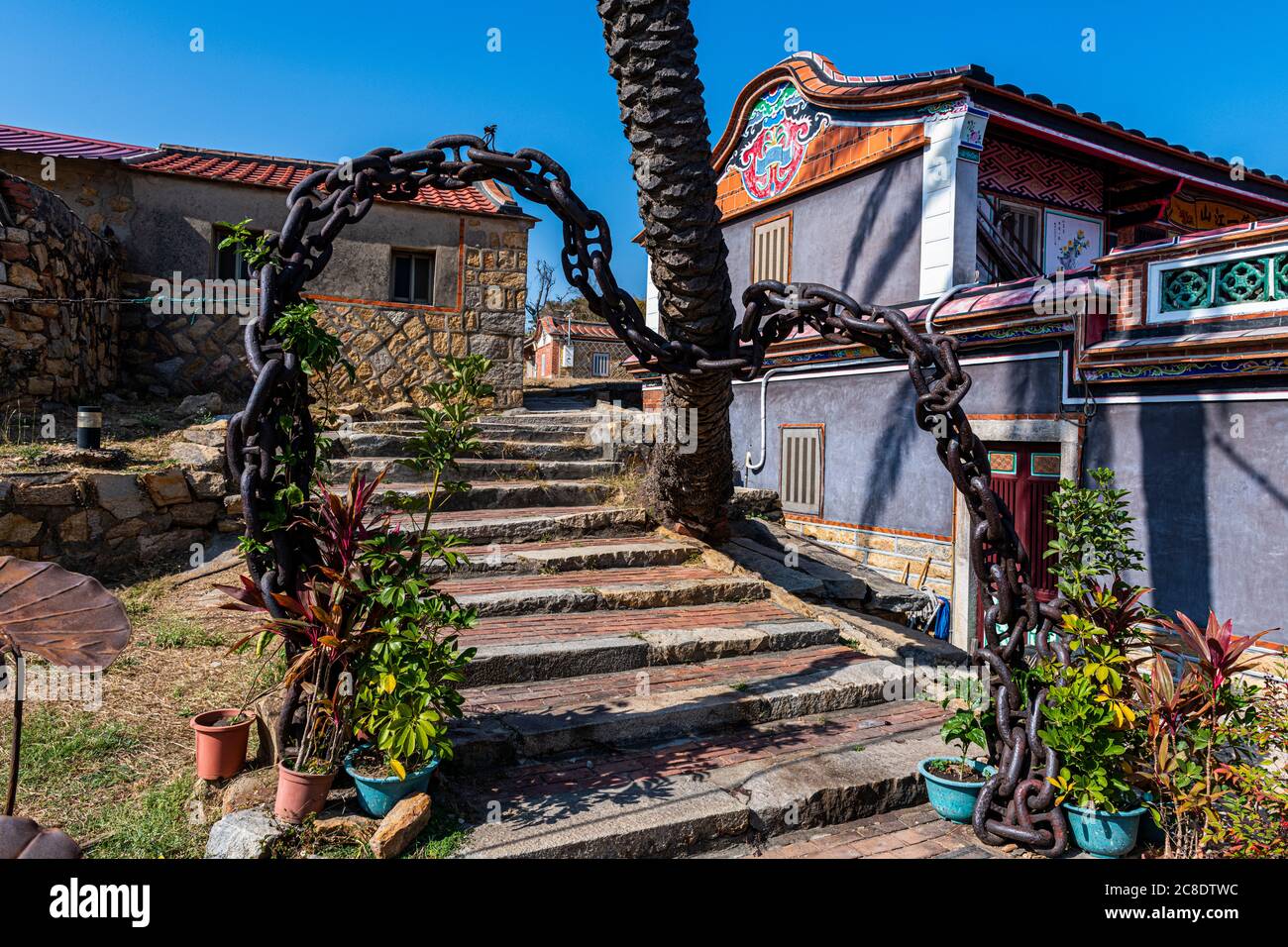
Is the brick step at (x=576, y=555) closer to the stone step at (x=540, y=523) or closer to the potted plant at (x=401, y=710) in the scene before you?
the stone step at (x=540, y=523)

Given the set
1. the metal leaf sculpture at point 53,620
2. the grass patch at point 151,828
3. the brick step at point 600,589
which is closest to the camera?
the metal leaf sculpture at point 53,620

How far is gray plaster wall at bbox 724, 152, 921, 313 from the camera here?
10.2 m

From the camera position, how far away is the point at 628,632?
5625mm

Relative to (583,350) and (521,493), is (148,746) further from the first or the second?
(583,350)

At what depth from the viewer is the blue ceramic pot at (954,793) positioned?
3869mm

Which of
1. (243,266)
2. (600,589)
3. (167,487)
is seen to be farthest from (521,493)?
(243,266)

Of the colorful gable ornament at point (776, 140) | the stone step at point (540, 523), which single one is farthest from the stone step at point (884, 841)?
the colorful gable ornament at point (776, 140)

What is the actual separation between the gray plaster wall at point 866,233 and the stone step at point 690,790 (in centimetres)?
653

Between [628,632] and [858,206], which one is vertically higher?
[858,206]

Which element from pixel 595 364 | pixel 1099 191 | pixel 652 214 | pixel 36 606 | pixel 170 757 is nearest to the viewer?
pixel 36 606

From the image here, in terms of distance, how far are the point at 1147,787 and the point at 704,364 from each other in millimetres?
2969
